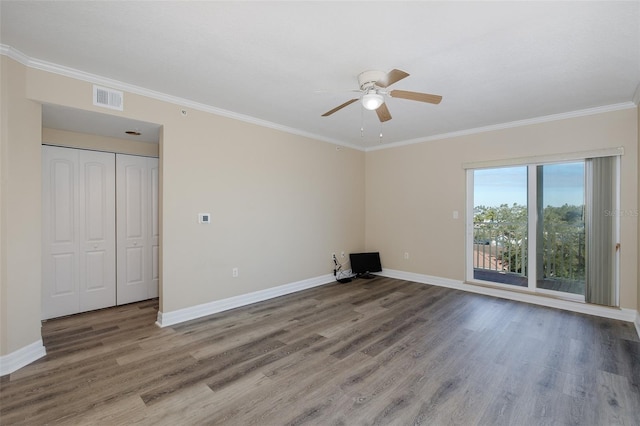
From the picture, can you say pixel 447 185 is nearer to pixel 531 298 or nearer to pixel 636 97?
pixel 531 298

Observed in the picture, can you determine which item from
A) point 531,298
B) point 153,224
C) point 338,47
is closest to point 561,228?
point 531,298

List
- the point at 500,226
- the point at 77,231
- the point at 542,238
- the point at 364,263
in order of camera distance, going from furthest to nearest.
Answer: the point at 364,263
the point at 500,226
the point at 542,238
the point at 77,231

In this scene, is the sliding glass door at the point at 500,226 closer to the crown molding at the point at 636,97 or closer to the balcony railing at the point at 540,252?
the balcony railing at the point at 540,252

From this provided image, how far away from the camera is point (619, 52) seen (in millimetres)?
2303

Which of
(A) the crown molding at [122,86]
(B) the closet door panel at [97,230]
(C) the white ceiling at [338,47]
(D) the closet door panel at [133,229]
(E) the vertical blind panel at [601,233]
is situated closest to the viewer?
(C) the white ceiling at [338,47]

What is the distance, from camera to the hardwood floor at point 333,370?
1.88 metres

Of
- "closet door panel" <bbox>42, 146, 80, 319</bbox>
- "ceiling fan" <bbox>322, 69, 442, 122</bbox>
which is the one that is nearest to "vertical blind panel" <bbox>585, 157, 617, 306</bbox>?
"ceiling fan" <bbox>322, 69, 442, 122</bbox>

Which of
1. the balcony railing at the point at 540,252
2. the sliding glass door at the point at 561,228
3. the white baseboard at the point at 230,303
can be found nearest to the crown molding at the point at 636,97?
the sliding glass door at the point at 561,228

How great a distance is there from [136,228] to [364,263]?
156 inches

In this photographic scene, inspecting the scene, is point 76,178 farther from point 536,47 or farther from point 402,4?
point 536,47

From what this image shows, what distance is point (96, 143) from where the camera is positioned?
3762mm

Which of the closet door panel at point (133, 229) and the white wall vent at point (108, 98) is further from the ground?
the white wall vent at point (108, 98)

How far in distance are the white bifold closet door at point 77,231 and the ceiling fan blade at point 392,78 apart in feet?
12.3

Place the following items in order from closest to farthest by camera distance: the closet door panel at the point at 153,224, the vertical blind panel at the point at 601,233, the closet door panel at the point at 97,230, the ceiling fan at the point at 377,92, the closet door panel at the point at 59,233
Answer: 1. the ceiling fan at the point at 377,92
2. the closet door panel at the point at 59,233
3. the vertical blind panel at the point at 601,233
4. the closet door panel at the point at 97,230
5. the closet door panel at the point at 153,224
